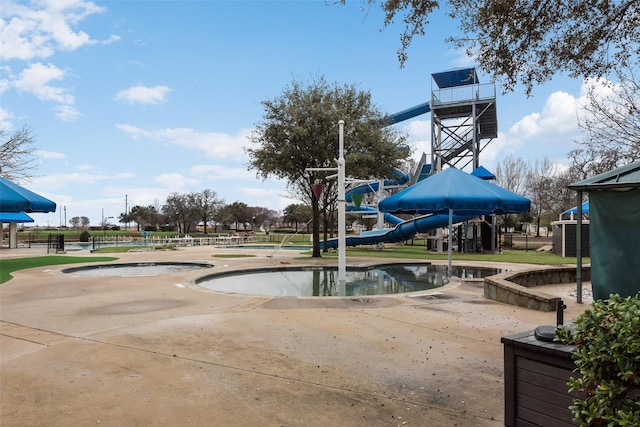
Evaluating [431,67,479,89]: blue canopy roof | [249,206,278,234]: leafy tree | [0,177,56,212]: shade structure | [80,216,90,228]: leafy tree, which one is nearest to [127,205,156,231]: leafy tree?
[249,206,278,234]: leafy tree

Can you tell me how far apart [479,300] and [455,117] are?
23.9 meters

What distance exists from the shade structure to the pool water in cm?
708

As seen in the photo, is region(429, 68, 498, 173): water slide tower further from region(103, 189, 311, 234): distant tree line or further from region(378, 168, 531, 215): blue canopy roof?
region(103, 189, 311, 234): distant tree line

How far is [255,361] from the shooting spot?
4969mm

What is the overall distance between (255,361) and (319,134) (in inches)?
595

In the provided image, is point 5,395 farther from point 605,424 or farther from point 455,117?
point 455,117

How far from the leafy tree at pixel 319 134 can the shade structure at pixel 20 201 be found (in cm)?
853

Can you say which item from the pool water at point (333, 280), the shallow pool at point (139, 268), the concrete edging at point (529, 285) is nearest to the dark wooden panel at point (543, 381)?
the concrete edging at point (529, 285)

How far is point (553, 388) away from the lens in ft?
9.71

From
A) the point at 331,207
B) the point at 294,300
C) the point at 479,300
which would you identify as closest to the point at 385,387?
the point at 294,300

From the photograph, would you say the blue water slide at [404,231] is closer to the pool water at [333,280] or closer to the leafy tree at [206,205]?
the pool water at [333,280]

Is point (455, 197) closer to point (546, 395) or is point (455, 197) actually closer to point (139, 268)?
point (546, 395)

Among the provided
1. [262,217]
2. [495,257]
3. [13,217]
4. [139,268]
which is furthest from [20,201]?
[262,217]

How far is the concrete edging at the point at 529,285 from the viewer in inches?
321
